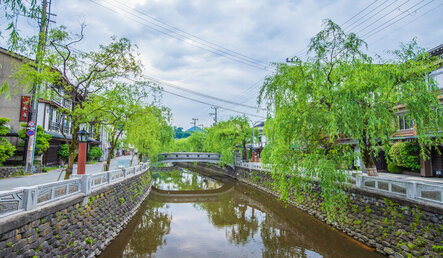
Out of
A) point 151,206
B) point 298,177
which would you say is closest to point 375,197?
point 298,177

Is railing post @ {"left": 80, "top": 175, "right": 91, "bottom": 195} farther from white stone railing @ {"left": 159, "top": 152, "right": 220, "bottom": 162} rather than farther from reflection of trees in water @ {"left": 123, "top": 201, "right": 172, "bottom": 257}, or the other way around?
white stone railing @ {"left": 159, "top": 152, "right": 220, "bottom": 162}

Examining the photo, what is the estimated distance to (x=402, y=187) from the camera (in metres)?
8.69

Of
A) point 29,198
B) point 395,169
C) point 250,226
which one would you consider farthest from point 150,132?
point 395,169

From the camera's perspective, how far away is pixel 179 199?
20.5 m

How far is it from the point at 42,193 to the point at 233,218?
10.9 meters

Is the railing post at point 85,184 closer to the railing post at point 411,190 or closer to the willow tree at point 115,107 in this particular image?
the willow tree at point 115,107

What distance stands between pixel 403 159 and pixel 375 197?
1090cm

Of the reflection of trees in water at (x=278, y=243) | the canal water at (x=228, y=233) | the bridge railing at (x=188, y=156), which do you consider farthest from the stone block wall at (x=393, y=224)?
the bridge railing at (x=188, y=156)

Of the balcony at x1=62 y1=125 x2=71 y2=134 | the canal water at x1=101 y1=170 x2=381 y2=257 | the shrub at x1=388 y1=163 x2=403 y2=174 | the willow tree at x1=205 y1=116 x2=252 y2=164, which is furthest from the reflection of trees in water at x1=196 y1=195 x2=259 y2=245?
the balcony at x1=62 y1=125 x2=71 y2=134

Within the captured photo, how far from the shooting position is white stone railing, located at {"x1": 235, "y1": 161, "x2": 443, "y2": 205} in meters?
7.54

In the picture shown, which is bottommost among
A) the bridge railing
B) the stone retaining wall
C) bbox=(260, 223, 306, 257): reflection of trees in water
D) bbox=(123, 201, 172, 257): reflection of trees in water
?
bbox=(123, 201, 172, 257): reflection of trees in water

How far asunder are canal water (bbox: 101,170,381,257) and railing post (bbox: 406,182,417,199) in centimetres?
243

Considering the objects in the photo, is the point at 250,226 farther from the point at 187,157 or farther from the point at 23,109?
the point at 187,157

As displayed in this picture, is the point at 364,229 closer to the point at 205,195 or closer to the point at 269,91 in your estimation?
the point at 269,91
